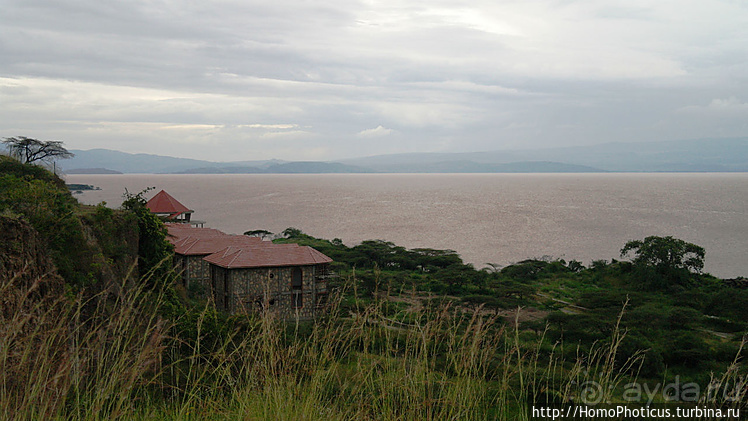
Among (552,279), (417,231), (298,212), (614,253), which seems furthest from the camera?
(298,212)

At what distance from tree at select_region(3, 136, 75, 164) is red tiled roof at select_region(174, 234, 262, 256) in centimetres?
1261

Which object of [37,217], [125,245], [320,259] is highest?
[37,217]

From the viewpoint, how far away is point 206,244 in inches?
824

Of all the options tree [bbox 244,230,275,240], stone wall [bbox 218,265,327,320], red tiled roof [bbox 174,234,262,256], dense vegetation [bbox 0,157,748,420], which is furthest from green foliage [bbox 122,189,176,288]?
tree [bbox 244,230,275,240]

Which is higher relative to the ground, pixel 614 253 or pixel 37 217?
pixel 37 217

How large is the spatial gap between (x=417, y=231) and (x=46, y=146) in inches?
1726

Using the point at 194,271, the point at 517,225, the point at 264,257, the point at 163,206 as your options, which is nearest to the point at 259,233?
the point at 163,206

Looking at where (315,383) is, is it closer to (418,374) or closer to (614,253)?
(418,374)

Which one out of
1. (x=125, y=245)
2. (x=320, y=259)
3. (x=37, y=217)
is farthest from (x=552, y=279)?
(x=37, y=217)

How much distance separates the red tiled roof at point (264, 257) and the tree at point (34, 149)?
15700 millimetres

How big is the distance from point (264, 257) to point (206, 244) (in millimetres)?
3867

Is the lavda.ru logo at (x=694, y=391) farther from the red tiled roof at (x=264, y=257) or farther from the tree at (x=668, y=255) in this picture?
the tree at (x=668, y=255)

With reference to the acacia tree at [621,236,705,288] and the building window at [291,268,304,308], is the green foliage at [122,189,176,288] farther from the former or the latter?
the acacia tree at [621,236,705,288]

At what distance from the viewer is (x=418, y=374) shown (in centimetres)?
293
